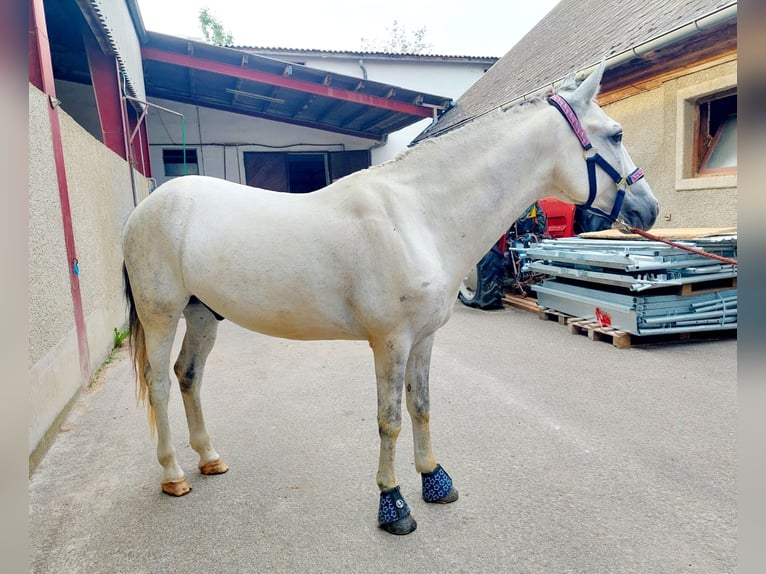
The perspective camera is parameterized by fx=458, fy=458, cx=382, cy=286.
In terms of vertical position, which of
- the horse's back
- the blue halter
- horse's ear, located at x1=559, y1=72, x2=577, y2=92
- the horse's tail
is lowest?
the horse's tail

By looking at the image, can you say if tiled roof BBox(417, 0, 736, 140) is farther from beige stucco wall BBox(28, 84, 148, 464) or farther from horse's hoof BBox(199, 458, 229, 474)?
beige stucco wall BBox(28, 84, 148, 464)

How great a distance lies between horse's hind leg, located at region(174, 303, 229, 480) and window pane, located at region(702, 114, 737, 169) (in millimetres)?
5530

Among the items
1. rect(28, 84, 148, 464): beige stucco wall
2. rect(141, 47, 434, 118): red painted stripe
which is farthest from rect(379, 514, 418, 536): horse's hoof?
rect(141, 47, 434, 118): red painted stripe

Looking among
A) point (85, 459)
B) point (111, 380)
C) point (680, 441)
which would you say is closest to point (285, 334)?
point (85, 459)

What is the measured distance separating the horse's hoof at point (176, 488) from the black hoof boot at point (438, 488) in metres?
1.20

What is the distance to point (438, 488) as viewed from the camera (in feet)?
7.07

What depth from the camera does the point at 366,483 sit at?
7.63ft

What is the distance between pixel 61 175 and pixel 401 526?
11.2 ft

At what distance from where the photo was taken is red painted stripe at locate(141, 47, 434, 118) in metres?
8.44

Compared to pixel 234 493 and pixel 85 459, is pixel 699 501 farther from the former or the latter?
pixel 85 459

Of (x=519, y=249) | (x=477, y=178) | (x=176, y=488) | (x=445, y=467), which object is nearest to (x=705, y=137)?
(x=519, y=249)

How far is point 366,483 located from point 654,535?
1277 millimetres

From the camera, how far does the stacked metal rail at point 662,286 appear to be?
13.7 ft

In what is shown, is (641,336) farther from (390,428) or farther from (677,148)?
(390,428)
